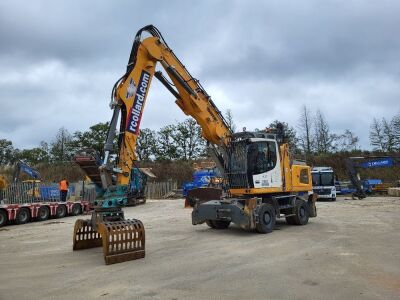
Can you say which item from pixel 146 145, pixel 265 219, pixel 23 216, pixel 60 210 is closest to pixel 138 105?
pixel 265 219

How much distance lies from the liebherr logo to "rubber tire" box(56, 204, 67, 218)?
12156mm

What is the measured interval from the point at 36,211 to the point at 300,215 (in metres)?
12.1

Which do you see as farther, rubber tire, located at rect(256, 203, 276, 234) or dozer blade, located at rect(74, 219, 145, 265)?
rubber tire, located at rect(256, 203, 276, 234)

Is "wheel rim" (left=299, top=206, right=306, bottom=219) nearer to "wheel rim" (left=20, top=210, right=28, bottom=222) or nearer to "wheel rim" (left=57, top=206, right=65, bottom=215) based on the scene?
"wheel rim" (left=20, top=210, right=28, bottom=222)

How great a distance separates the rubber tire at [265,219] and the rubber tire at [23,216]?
11.4 meters

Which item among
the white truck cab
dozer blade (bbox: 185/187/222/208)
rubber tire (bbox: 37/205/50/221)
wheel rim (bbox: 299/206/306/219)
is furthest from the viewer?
the white truck cab

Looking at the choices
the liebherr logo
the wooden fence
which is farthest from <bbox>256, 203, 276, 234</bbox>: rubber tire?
the wooden fence

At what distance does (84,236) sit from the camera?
384 inches

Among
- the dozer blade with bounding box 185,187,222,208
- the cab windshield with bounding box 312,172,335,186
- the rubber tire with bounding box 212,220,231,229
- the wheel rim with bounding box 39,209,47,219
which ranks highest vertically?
the cab windshield with bounding box 312,172,335,186

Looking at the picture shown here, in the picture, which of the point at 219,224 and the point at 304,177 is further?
the point at 304,177

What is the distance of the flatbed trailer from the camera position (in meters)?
16.9

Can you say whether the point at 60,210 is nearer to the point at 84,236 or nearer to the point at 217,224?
the point at 217,224

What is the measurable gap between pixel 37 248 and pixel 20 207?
8190 millimetres

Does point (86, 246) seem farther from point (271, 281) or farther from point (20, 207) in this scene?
point (20, 207)
